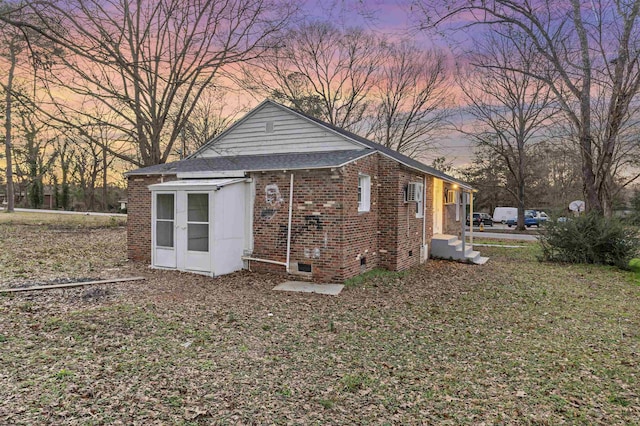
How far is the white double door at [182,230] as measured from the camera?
8648 millimetres

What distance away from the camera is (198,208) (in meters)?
8.73

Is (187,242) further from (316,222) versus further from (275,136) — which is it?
(275,136)

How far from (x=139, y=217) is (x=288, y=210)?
491 cm

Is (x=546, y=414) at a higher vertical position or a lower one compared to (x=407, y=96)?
lower

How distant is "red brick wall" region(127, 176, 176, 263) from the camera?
33.8ft

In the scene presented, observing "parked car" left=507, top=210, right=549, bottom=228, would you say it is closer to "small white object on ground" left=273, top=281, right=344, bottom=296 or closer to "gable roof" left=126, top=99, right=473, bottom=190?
"gable roof" left=126, top=99, right=473, bottom=190

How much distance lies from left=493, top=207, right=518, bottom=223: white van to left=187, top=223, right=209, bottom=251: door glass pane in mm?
38470

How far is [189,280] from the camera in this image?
8078mm

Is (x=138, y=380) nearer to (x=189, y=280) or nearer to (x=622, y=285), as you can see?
(x=189, y=280)

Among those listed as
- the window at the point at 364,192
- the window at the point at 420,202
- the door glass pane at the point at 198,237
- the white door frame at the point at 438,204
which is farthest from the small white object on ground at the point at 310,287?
the white door frame at the point at 438,204

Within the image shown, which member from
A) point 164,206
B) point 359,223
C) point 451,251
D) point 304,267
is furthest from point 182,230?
point 451,251

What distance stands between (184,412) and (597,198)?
52.9ft

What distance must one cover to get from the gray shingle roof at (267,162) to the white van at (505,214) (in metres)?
35.4

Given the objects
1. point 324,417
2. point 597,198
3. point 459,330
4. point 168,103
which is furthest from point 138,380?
point 597,198
